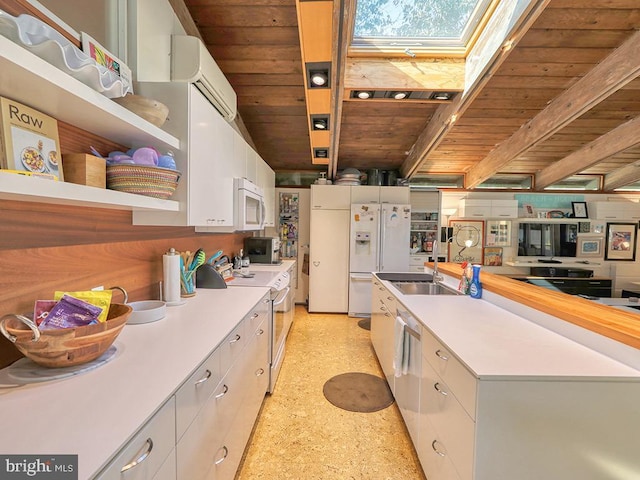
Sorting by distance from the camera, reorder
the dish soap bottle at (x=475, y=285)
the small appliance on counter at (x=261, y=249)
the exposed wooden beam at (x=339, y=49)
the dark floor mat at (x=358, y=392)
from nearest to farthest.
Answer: the exposed wooden beam at (x=339, y=49) → the dish soap bottle at (x=475, y=285) → the dark floor mat at (x=358, y=392) → the small appliance on counter at (x=261, y=249)

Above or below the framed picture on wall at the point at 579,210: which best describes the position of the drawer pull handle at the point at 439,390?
below

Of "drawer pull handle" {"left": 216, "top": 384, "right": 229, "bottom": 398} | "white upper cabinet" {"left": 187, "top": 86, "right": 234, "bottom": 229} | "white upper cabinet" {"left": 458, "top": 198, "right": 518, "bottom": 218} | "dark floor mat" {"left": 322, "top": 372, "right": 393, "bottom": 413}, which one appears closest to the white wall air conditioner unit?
"white upper cabinet" {"left": 187, "top": 86, "right": 234, "bottom": 229}

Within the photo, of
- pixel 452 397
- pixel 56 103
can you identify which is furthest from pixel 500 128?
pixel 56 103

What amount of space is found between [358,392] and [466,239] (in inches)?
146

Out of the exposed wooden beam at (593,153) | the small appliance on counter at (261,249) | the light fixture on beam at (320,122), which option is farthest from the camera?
the small appliance on counter at (261,249)

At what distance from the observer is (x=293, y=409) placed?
208cm

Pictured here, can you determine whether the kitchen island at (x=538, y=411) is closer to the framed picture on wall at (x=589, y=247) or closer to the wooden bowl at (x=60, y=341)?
the wooden bowl at (x=60, y=341)

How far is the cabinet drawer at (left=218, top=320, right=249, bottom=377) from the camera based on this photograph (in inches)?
47.9

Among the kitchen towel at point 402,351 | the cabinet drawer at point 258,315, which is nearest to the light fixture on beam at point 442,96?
the kitchen towel at point 402,351

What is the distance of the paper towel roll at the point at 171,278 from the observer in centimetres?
162

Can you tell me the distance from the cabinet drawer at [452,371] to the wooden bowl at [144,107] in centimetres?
164

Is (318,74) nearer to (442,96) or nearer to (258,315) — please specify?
(442,96)

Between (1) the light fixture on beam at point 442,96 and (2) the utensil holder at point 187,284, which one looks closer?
(2) the utensil holder at point 187,284

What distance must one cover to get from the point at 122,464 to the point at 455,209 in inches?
208
